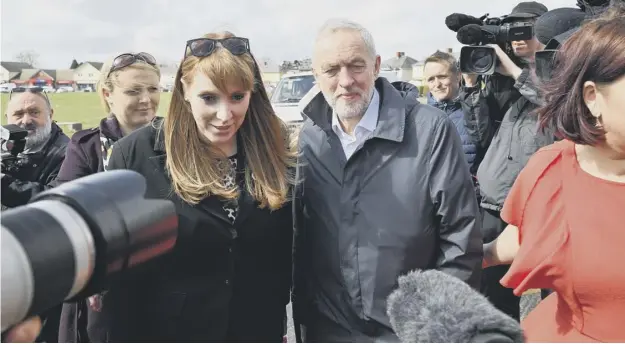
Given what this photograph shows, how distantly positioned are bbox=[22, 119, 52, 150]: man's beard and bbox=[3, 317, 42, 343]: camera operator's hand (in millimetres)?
2908

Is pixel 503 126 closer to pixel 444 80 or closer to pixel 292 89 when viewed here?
pixel 444 80

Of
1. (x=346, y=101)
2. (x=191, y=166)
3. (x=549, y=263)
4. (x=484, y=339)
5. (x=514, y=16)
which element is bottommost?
(x=549, y=263)

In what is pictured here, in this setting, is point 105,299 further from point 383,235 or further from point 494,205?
point 494,205

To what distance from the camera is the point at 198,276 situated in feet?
6.39

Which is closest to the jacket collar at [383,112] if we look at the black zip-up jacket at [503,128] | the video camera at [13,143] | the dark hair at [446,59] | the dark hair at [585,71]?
the dark hair at [585,71]

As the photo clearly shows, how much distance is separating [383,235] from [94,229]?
1215mm

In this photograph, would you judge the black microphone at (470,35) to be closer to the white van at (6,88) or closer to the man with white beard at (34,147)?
the man with white beard at (34,147)

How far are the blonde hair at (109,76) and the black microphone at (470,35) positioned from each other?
1.81 meters

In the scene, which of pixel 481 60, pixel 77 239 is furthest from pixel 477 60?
pixel 77 239

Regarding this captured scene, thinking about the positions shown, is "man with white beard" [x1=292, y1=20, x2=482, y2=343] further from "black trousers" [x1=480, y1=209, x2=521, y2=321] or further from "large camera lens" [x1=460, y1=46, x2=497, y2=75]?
"black trousers" [x1=480, y1=209, x2=521, y2=321]

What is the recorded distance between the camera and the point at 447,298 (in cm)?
99

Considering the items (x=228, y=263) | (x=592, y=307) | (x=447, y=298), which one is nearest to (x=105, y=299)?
(x=228, y=263)

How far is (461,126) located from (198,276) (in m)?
2.89

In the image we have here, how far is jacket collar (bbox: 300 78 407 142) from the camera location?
6.87 feet
